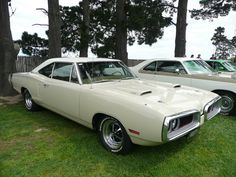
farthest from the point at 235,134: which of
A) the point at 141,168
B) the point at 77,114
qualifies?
the point at 77,114

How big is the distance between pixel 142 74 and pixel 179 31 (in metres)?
6.50

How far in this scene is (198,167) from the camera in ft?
11.3

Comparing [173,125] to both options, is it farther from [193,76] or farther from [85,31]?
[85,31]

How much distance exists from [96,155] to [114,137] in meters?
0.42

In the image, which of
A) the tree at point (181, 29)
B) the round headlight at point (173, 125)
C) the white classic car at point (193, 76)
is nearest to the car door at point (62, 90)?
the round headlight at point (173, 125)

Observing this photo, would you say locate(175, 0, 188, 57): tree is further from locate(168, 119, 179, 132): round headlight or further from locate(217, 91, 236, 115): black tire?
locate(168, 119, 179, 132): round headlight

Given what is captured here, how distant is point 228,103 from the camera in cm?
608

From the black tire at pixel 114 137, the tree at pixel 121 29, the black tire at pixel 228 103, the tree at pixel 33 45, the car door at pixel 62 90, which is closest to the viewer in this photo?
the black tire at pixel 114 137

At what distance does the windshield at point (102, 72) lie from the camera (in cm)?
455

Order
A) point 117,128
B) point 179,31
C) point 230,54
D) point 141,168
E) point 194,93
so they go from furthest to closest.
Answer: point 230,54, point 179,31, point 194,93, point 117,128, point 141,168

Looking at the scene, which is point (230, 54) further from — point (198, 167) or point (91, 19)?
point (198, 167)

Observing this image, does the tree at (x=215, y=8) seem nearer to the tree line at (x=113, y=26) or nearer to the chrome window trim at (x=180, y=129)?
the tree line at (x=113, y=26)

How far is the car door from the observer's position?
4.42 m

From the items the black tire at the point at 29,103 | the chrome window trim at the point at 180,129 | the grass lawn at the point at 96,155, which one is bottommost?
the grass lawn at the point at 96,155
